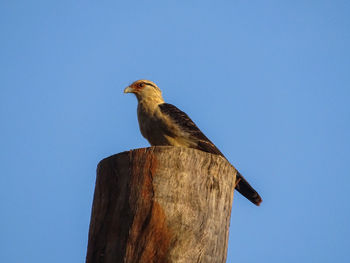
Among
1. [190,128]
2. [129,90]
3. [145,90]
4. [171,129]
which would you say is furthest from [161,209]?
[129,90]

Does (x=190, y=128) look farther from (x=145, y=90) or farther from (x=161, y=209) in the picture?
(x=161, y=209)

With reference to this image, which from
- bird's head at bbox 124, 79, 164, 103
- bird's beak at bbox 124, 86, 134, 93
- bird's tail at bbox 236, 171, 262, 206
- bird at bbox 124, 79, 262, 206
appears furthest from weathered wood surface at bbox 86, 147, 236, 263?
bird's beak at bbox 124, 86, 134, 93

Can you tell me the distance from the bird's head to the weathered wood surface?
328 cm

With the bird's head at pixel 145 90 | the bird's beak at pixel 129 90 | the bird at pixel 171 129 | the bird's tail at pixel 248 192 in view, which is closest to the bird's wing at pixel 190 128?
the bird at pixel 171 129

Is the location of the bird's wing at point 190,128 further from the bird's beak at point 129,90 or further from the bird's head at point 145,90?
the bird's beak at point 129,90

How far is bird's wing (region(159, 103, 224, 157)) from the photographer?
6094 millimetres

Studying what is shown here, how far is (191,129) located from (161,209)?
2791 millimetres

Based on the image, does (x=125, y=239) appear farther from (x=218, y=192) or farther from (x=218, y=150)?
(x=218, y=150)

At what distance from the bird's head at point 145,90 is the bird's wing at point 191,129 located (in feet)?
2.13

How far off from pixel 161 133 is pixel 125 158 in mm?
2385

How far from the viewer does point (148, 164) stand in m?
3.66

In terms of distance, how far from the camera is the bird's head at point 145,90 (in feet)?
23.1

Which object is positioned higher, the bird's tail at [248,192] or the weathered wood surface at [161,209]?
the bird's tail at [248,192]

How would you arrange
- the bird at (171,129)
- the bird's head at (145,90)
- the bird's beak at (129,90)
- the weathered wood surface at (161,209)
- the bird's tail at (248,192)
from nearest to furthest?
the weathered wood surface at (161,209), the bird's tail at (248,192), the bird at (171,129), the bird's head at (145,90), the bird's beak at (129,90)
